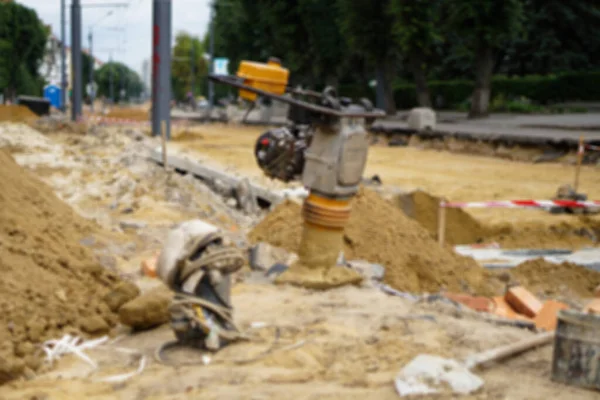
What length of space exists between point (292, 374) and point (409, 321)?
4.10 feet

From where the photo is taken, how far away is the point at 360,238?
829 centimetres

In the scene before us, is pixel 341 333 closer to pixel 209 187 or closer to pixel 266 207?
pixel 266 207

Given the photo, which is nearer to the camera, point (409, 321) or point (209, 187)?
point (409, 321)

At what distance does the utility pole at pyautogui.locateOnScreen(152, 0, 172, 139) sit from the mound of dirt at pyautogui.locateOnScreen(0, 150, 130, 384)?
61.1ft

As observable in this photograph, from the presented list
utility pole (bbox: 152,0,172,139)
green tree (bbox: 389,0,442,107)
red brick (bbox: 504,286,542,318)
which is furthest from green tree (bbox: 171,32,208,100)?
red brick (bbox: 504,286,542,318)

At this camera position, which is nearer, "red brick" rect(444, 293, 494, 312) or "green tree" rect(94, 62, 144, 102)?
"red brick" rect(444, 293, 494, 312)

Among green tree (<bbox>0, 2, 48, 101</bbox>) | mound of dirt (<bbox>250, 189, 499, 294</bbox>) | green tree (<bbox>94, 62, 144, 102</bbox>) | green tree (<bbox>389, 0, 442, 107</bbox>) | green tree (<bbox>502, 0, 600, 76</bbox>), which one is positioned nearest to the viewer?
mound of dirt (<bbox>250, 189, 499, 294</bbox>)

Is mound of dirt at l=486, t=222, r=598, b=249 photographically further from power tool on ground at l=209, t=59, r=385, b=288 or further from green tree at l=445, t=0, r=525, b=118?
green tree at l=445, t=0, r=525, b=118

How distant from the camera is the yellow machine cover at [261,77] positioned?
6480mm

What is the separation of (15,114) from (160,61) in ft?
40.1

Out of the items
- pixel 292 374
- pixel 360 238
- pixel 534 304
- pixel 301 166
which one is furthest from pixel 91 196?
pixel 292 374

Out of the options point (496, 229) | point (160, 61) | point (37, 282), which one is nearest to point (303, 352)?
point (37, 282)

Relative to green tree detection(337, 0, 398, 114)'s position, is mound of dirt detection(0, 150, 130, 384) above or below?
below

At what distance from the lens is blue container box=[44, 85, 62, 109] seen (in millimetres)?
48406
